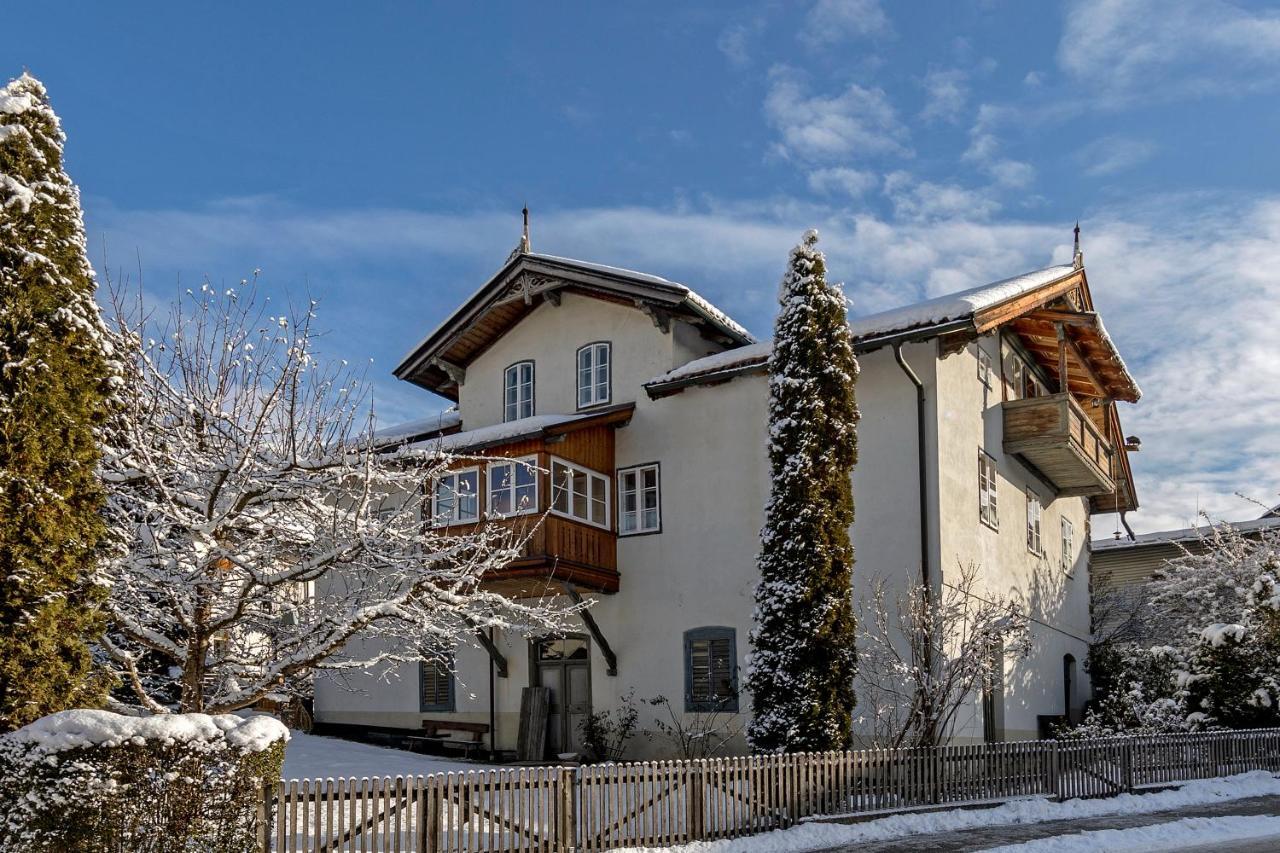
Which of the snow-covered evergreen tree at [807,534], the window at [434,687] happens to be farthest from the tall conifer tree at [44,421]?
the window at [434,687]

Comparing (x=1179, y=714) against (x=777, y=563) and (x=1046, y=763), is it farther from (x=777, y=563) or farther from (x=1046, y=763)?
(x=777, y=563)

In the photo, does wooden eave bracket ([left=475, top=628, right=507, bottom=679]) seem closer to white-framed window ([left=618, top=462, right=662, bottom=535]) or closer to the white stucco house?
the white stucco house

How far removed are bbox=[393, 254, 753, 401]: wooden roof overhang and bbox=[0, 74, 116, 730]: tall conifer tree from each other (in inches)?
530

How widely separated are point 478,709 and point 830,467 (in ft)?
37.3

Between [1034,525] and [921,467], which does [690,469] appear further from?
[1034,525]

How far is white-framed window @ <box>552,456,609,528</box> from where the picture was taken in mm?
22000

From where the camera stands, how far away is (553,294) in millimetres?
25781

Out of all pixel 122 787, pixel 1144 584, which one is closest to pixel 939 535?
pixel 122 787

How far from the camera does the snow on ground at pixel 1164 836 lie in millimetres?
13312

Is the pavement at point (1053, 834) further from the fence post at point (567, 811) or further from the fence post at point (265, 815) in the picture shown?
the fence post at point (265, 815)

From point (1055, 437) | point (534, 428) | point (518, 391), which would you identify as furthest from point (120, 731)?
point (1055, 437)

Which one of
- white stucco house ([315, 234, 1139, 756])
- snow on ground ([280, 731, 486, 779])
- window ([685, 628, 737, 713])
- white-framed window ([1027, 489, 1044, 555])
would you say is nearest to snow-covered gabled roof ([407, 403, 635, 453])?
white stucco house ([315, 234, 1139, 756])

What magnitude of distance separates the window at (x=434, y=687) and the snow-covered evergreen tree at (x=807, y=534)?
10.4 metres

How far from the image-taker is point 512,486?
2164 centimetres
